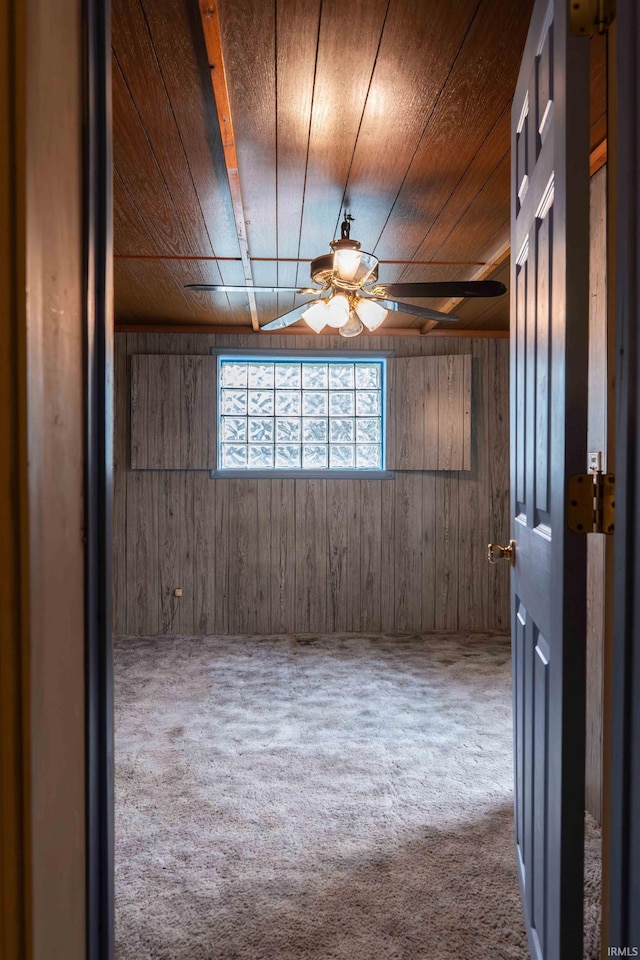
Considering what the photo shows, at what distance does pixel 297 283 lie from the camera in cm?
363

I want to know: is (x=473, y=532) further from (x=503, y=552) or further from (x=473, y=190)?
(x=503, y=552)

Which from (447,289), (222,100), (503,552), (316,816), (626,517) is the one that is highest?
(222,100)

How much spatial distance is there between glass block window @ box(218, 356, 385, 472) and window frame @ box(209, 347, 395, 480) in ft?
0.11

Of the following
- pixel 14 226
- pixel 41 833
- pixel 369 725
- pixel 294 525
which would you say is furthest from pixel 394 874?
pixel 294 525

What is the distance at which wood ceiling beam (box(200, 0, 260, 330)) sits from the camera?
145cm

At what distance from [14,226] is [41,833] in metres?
0.72

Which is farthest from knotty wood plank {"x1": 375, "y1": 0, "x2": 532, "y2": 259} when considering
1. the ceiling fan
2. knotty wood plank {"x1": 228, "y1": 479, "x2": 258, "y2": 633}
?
knotty wood plank {"x1": 228, "y1": 479, "x2": 258, "y2": 633}

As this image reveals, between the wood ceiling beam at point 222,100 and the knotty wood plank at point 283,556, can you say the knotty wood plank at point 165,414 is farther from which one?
the wood ceiling beam at point 222,100

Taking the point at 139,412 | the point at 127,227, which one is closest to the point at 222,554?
the point at 139,412

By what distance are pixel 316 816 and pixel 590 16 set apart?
7.73ft

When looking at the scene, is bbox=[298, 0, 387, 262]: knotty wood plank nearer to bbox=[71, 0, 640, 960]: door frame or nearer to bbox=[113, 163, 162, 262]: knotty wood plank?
bbox=[113, 163, 162, 262]: knotty wood plank

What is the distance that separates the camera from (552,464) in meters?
1.07

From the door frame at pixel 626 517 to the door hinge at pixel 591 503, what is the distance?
85 mm

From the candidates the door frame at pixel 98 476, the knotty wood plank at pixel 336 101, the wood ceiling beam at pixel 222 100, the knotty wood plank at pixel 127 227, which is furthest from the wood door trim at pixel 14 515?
the knotty wood plank at pixel 127 227
